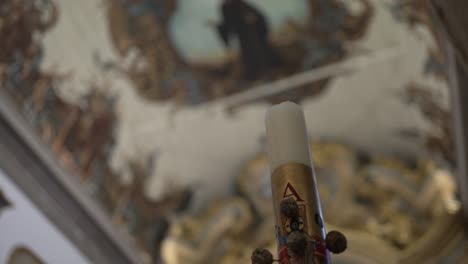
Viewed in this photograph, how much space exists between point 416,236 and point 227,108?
108 inches

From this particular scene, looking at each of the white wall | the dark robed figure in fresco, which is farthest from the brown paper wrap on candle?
the dark robed figure in fresco

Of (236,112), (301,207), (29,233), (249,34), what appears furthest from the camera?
(236,112)

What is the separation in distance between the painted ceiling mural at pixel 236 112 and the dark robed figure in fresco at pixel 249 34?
0.5 inches

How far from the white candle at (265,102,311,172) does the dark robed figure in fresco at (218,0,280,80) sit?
21.2 ft

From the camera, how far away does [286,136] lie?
2.46 meters

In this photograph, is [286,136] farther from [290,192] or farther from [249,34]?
[249,34]

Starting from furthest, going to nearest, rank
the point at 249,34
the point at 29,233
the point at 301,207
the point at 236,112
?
the point at 236,112
the point at 249,34
the point at 29,233
the point at 301,207

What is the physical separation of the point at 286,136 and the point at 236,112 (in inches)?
277

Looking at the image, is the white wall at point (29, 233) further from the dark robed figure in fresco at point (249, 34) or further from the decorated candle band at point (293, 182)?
the decorated candle band at point (293, 182)

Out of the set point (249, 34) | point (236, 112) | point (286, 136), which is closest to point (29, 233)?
point (236, 112)

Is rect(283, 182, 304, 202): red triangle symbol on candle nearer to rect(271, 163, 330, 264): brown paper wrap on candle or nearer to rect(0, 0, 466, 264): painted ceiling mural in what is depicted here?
rect(271, 163, 330, 264): brown paper wrap on candle

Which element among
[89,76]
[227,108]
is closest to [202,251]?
[227,108]

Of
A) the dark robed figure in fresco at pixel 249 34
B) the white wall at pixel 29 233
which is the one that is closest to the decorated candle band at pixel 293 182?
the white wall at pixel 29 233

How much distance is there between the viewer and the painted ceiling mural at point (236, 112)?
837cm
